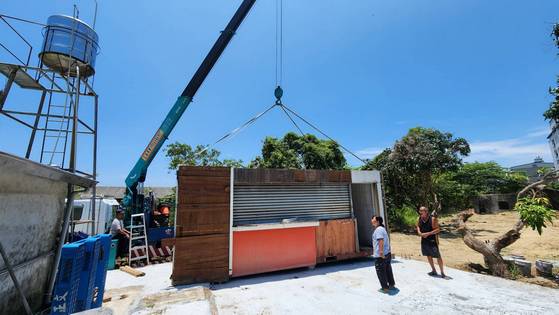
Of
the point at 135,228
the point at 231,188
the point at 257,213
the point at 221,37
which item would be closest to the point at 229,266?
the point at 257,213

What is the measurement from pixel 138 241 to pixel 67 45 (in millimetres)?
6428

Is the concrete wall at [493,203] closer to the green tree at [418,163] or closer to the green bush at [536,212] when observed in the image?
the green tree at [418,163]

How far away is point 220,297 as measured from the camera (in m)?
4.84

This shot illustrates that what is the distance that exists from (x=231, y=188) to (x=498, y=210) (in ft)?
91.4

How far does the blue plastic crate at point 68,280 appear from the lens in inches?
122

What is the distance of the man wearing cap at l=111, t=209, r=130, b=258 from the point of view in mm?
7961

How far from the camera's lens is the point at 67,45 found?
472cm

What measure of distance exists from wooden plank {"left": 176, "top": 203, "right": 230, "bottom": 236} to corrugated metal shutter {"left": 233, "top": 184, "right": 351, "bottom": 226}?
389mm

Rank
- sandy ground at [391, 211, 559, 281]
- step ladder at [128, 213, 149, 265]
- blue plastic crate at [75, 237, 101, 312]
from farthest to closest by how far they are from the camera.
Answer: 1. sandy ground at [391, 211, 559, 281]
2. step ladder at [128, 213, 149, 265]
3. blue plastic crate at [75, 237, 101, 312]

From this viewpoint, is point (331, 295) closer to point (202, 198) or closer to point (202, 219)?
point (202, 219)

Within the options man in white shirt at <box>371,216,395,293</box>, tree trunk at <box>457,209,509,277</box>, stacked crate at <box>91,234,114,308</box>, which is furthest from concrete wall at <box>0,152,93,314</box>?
tree trunk at <box>457,209,509,277</box>

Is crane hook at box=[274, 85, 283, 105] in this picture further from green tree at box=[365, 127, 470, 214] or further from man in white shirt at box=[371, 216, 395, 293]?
green tree at box=[365, 127, 470, 214]

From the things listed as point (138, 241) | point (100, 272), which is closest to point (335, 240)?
point (100, 272)

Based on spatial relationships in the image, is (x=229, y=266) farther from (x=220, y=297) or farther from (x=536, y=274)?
(x=536, y=274)
